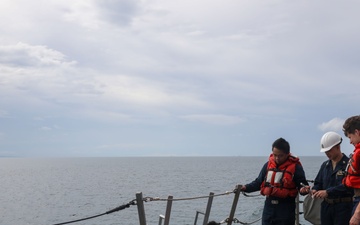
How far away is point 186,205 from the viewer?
34.1 meters

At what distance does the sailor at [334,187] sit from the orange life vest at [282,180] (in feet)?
1.45

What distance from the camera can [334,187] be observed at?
5.09 m

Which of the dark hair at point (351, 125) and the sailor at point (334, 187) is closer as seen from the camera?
the dark hair at point (351, 125)

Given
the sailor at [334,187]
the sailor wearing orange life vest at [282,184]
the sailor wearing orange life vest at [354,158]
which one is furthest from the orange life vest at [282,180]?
the sailor wearing orange life vest at [354,158]

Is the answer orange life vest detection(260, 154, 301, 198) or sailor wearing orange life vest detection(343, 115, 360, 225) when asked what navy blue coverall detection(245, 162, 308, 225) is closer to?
orange life vest detection(260, 154, 301, 198)

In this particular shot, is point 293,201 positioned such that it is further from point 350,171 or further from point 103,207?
point 103,207

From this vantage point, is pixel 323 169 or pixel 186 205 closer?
pixel 323 169

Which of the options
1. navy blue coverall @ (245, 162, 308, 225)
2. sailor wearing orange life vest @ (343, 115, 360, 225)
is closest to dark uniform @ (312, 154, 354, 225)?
navy blue coverall @ (245, 162, 308, 225)

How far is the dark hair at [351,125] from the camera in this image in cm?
447

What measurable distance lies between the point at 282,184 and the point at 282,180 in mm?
52

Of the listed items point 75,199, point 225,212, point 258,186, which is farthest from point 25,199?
point 258,186

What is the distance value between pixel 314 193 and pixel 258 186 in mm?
1175

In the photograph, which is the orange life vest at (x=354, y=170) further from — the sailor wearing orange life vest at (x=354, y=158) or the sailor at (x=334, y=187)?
the sailor at (x=334, y=187)

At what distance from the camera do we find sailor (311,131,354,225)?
5.13 metres
